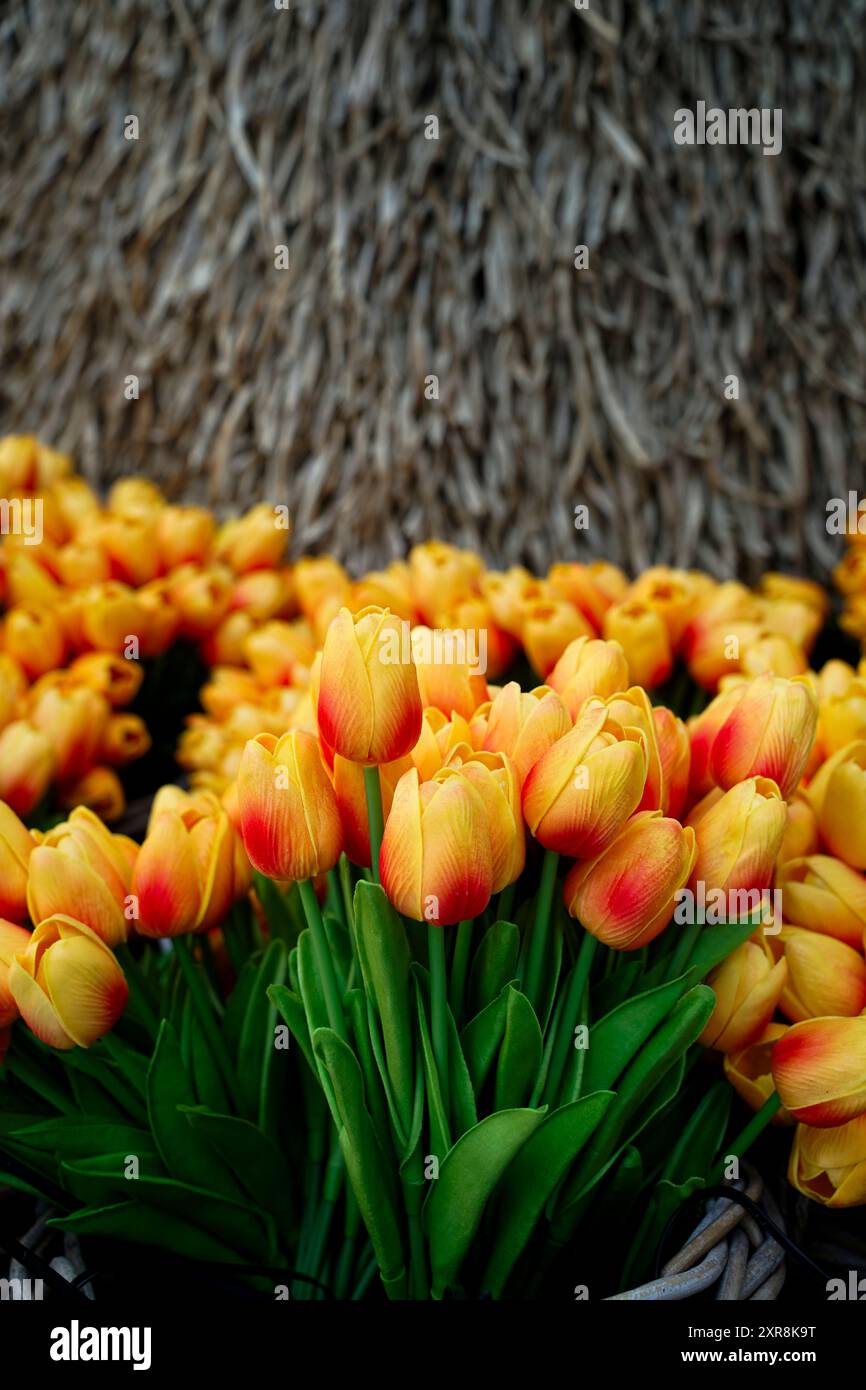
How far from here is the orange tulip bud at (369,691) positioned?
0.39 meters

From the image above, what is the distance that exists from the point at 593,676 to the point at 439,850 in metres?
0.12

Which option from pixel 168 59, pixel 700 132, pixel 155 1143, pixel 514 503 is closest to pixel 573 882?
pixel 155 1143

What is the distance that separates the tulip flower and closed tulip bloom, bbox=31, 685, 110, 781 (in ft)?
0.71

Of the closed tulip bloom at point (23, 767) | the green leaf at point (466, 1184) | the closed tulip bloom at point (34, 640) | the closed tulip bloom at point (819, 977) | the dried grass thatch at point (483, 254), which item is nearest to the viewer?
the green leaf at point (466, 1184)

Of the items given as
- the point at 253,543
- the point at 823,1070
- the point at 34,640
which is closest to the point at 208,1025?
the point at 823,1070

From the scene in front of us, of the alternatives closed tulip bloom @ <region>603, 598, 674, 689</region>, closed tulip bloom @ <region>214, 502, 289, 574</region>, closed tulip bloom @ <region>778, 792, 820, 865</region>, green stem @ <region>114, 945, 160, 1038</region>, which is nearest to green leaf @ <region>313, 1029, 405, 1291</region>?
green stem @ <region>114, 945, 160, 1038</region>

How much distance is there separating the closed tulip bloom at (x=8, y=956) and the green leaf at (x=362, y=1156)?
123 millimetres

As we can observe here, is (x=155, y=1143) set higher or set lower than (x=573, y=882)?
lower

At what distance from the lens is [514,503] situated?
0.98 meters

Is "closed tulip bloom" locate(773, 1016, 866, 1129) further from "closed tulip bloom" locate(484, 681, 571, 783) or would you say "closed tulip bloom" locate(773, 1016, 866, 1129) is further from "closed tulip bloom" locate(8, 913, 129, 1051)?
"closed tulip bloom" locate(8, 913, 129, 1051)

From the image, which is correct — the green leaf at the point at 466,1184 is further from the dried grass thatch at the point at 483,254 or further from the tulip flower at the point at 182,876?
the dried grass thatch at the point at 483,254

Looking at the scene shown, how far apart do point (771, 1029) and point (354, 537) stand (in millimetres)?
641

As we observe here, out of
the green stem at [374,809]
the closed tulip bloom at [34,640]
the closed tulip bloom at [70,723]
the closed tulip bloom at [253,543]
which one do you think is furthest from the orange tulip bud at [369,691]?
the closed tulip bloom at [253,543]
